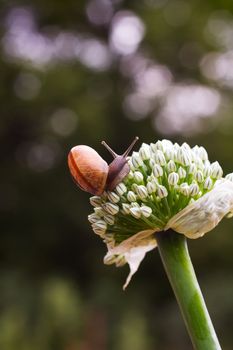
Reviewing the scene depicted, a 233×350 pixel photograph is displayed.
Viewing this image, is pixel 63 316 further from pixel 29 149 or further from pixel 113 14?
pixel 113 14

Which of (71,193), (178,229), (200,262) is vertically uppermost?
(178,229)

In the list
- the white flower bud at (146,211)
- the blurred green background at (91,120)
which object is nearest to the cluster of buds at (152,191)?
the white flower bud at (146,211)

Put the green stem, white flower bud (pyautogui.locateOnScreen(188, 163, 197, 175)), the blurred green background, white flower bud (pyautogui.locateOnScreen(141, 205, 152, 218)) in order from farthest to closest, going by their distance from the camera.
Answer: the blurred green background
white flower bud (pyautogui.locateOnScreen(188, 163, 197, 175))
white flower bud (pyautogui.locateOnScreen(141, 205, 152, 218))
the green stem

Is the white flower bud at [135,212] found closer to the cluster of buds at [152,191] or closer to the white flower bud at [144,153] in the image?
the cluster of buds at [152,191]

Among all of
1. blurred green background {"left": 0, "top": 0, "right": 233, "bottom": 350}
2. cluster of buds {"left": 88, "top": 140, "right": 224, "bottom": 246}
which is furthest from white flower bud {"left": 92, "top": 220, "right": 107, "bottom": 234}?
blurred green background {"left": 0, "top": 0, "right": 233, "bottom": 350}

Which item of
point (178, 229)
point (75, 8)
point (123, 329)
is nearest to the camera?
point (178, 229)

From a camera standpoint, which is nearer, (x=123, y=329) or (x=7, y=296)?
(x=123, y=329)

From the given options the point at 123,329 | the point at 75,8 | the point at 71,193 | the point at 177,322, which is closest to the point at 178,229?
the point at 123,329

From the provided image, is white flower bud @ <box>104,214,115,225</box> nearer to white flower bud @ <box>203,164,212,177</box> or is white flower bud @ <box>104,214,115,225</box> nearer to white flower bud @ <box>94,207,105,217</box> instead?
white flower bud @ <box>94,207,105,217</box>
